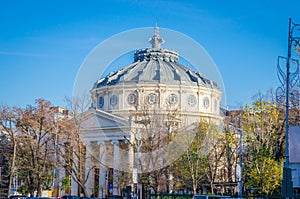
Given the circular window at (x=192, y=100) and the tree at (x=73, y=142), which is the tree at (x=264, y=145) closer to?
the tree at (x=73, y=142)

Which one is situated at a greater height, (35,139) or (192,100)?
(192,100)

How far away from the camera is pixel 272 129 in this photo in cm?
4728

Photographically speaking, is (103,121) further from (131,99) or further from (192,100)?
(192,100)

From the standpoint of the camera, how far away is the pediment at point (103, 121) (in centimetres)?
8194

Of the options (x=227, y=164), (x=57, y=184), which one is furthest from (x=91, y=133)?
(x=227, y=164)

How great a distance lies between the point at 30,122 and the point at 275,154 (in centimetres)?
2736

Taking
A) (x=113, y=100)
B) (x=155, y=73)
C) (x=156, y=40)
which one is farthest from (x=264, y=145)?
(x=156, y=40)

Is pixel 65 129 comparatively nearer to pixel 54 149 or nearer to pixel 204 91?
pixel 54 149

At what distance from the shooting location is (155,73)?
106 meters

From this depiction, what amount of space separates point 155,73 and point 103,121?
23.2 metres

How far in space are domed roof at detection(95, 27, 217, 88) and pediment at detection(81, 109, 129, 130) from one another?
16.7 metres

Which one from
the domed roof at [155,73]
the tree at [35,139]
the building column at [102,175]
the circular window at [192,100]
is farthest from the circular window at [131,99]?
the tree at [35,139]

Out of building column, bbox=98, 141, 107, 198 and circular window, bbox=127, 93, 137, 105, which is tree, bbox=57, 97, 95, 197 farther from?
circular window, bbox=127, 93, 137, 105

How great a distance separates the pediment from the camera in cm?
8194
